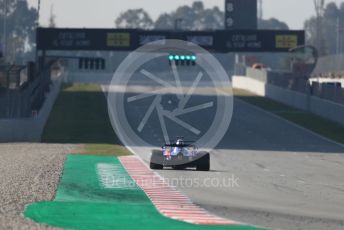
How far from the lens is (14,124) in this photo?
50375mm

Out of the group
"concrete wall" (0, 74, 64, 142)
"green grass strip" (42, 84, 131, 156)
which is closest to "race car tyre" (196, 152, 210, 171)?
"green grass strip" (42, 84, 131, 156)

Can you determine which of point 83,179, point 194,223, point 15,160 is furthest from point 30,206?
point 15,160

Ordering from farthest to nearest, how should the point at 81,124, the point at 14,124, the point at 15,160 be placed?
1. the point at 81,124
2. the point at 14,124
3. the point at 15,160

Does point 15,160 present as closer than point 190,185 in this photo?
No

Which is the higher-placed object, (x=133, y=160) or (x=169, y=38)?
(x=169, y=38)

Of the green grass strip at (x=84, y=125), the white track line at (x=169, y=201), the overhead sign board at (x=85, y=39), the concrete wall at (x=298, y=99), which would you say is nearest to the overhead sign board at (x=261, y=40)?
the concrete wall at (x=298, y=99)

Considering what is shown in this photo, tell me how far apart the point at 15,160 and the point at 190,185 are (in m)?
10.7

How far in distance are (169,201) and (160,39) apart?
58.2m

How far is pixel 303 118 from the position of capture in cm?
7138

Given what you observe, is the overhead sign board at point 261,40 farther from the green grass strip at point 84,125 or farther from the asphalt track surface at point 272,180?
the asphalt track surface at point 272,180

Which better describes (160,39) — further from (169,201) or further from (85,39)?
(169,201)

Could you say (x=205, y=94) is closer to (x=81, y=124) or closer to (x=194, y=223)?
(x=81, y=124)

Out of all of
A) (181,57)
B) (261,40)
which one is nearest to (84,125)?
(181,57)

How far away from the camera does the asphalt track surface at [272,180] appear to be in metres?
23.0
